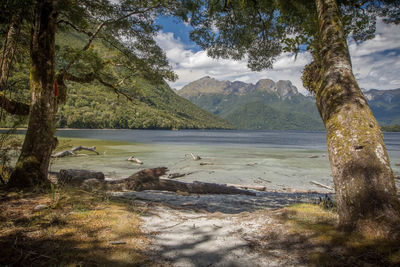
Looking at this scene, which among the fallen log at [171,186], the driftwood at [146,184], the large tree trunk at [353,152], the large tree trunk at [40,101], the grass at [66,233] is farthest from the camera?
the fallen log at [171,186]

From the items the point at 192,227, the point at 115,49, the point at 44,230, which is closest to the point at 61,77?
the point at 115,49

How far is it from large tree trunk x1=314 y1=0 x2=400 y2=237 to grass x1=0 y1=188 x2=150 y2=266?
9.16 feet

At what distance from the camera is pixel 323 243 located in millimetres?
2592

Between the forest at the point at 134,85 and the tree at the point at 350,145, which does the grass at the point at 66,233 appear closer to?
the forest at the point at 134,85

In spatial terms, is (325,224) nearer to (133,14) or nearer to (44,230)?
(44,230)

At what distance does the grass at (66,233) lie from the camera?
2320 mm

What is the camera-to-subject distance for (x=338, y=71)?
315cm

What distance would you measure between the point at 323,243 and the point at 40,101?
6357 millimetres

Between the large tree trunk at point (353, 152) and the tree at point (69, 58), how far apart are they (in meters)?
5.27

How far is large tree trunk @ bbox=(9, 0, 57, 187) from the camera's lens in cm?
479

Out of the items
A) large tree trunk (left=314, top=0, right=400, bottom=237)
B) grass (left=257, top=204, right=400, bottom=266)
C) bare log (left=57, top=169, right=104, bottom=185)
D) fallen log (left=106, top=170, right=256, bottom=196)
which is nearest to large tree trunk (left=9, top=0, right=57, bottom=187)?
bare log (left=57, top=169, right=104, bottom=185)

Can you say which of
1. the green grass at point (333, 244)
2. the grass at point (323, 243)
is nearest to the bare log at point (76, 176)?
the grass at point (323, 243)

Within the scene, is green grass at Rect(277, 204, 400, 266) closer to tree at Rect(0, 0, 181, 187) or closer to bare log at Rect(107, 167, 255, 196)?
tree at Rect(0, 0, 181, 187)

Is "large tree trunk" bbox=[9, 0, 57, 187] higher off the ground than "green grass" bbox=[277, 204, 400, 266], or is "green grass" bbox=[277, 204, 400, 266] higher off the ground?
"large tree trunk" bbox=[9, 0, 57, 187]
